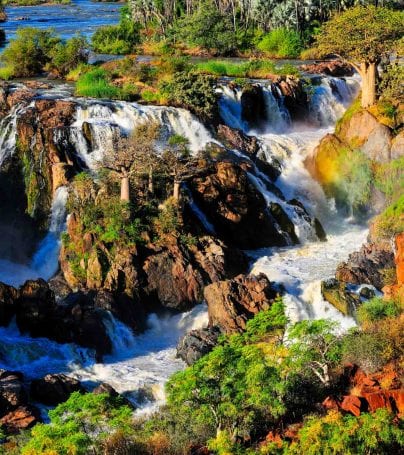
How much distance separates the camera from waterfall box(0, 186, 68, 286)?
32.6 meters

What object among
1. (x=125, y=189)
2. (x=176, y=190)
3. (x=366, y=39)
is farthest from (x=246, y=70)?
→ (x=125, y=189)

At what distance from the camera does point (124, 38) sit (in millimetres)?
76188

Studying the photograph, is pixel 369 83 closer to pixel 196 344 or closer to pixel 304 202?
pixel 304 202

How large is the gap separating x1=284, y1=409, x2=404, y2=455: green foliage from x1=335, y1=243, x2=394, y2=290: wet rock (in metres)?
12.7

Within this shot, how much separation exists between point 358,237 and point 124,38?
4846cm

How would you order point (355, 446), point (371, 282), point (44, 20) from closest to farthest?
1. point (355, 446)
2. point (371, 282)
3. point (44, 20)

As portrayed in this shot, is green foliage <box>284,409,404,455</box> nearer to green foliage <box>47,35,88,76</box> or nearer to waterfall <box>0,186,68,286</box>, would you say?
waterfall <box>0,186,68,286</box>

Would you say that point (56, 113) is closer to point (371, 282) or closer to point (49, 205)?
point (49, 205)

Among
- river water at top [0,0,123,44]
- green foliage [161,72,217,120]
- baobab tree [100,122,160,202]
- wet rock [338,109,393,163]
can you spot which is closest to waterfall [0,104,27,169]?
baobab tree [100,122,160,202]

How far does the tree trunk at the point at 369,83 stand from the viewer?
40406 mm

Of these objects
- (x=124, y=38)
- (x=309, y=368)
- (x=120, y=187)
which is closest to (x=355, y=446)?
(x=309, y=368)

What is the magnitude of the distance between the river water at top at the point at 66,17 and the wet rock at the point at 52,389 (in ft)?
182

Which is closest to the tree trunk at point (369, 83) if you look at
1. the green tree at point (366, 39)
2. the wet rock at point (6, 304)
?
the green tree at point (366, 39)

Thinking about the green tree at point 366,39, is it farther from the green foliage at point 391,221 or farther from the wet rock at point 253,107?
the green foliage at point 391,221
